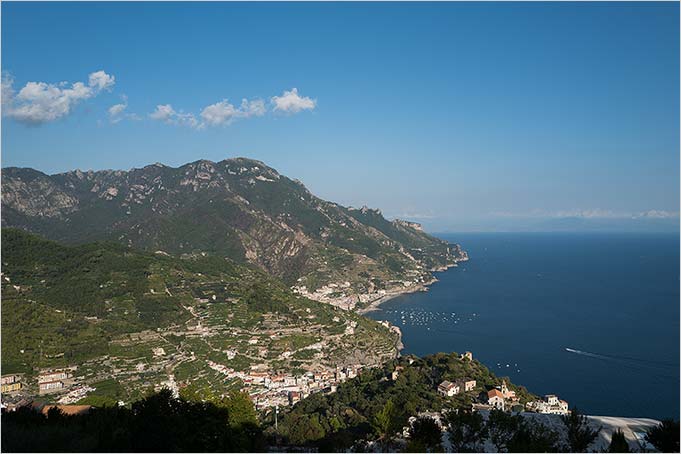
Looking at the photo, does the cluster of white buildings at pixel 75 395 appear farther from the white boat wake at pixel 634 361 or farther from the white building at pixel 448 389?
the white boat wake at pixel 634 361

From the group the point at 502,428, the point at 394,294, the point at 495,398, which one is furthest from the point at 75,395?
the point at 394,294

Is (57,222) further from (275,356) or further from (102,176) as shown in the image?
(275,356)

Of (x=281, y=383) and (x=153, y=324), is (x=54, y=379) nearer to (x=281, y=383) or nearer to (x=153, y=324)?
(x=153, y=324)

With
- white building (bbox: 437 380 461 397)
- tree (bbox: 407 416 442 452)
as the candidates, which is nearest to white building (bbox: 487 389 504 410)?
white building (bbox: 437 380 461 397)

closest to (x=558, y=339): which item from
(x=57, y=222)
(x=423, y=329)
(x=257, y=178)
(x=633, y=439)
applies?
(x=423, y=329)

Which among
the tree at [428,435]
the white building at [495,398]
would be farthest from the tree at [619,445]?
the white building at [495,398]

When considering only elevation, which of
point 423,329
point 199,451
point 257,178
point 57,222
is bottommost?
point 423,329
